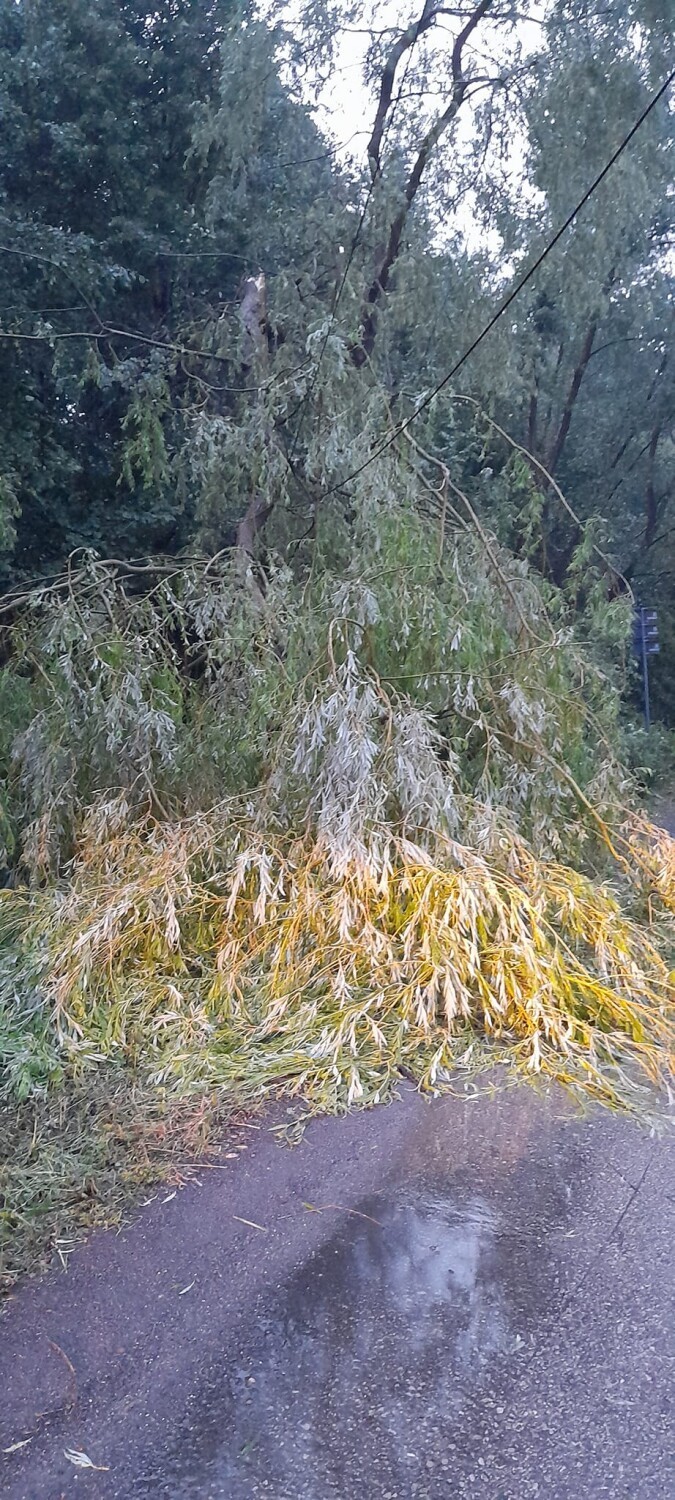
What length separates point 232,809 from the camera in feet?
17.7

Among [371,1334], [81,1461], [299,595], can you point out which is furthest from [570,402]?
[81,1461]

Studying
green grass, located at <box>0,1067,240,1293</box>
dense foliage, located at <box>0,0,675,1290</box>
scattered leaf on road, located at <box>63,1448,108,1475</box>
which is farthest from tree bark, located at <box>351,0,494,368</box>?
scattered leaf on road, located at <box>63,1448,108,1475</box>

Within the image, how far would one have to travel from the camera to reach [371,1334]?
2.48m

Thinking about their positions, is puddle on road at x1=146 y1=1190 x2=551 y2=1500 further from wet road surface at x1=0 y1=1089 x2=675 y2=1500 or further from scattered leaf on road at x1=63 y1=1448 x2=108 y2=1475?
scattered leaf on road at x1=63 y1=1448 x2=108 y2=1475

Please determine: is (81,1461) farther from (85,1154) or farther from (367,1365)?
(85,1154)

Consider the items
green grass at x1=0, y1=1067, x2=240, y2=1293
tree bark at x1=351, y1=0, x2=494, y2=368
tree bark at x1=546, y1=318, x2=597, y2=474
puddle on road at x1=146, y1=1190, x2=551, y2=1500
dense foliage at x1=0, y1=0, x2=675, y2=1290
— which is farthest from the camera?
tree bark at x1=546, y1=318, x2=597, y2=474

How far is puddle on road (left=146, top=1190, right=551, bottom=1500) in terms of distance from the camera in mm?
2094

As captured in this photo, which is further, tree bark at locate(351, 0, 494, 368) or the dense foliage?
tree bark at locate(351, 0, 494, 368)

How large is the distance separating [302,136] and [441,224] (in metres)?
1.52

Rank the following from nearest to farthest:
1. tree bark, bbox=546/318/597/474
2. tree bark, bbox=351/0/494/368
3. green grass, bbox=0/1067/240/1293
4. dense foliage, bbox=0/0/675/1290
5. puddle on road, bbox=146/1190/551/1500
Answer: puddle on road, bbox=146/1190/551/1500 → green grass, bbox=0/1067/240/1293 → dense foliage, bbox=0/0/675/1290 → tree bark, bbox=351/0/494/368 → tree bark, bbox=546/318/597/474

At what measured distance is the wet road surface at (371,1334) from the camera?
210 cm

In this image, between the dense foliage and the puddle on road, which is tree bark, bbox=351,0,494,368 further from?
the puddle on road

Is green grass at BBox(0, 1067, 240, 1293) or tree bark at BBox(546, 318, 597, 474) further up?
tree bark at BBox(546, 318, 597, 474)

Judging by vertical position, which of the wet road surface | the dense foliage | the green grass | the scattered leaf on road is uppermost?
the dense foliage
